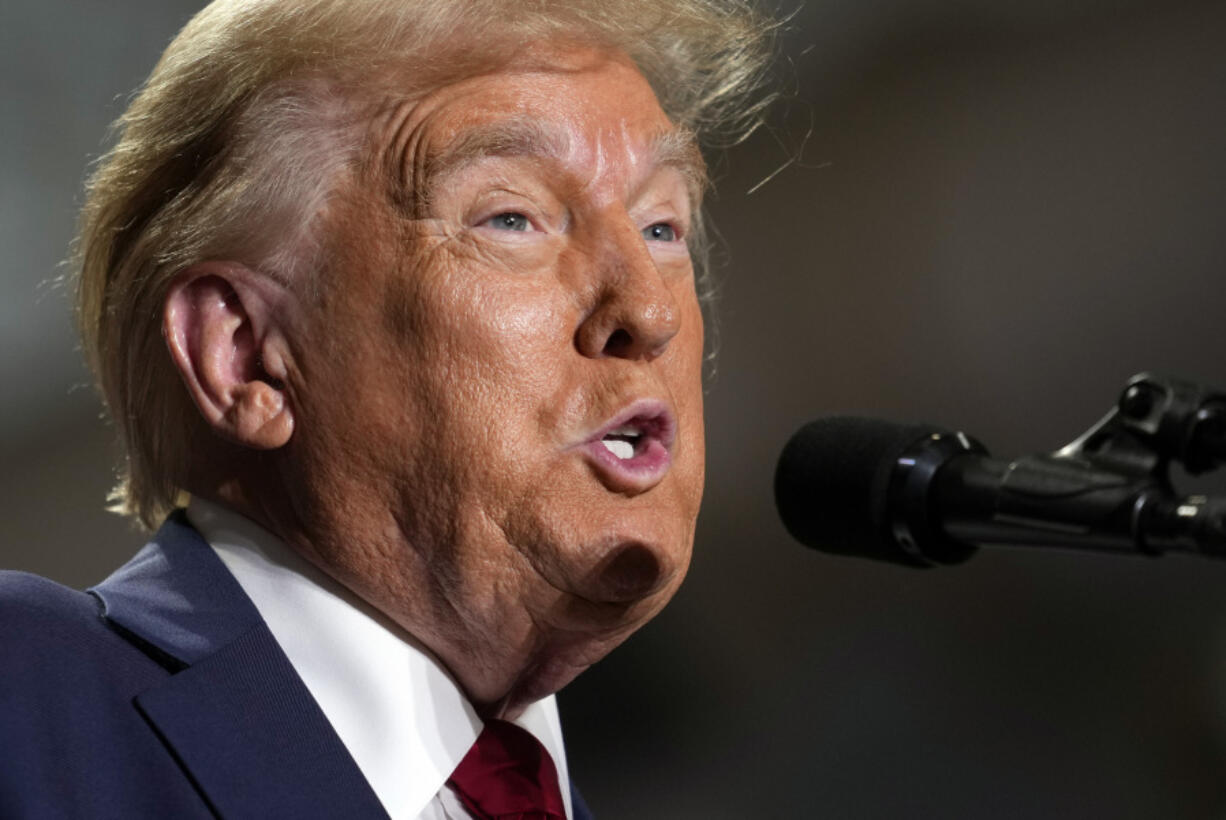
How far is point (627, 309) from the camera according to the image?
1513 millimetres

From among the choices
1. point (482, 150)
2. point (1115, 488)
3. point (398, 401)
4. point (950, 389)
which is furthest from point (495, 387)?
point (950, 389)

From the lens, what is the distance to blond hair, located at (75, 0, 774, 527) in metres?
1.57

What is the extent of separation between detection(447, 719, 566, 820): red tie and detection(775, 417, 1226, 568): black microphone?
0.44m

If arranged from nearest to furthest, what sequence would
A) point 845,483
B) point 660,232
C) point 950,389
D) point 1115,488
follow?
point 1115,488 → point 845,483 → point 660,232 → point 950,389

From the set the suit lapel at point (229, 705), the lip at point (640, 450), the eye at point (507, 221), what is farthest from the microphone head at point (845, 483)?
the suit lapel at point (229, 705)

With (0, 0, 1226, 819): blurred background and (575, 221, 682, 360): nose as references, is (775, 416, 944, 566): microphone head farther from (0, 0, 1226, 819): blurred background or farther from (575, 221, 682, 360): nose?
(0, 0, 1226, 819): blurred background

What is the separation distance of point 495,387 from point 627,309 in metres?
0.16

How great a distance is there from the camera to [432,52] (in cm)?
→ 156

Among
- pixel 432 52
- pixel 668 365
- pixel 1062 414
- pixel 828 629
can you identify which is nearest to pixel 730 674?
pixel 828 629

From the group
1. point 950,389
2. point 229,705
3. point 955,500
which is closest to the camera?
point 955,500

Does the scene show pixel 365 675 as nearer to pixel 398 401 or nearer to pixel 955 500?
pixel 398 401

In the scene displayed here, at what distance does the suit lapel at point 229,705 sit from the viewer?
1354mm

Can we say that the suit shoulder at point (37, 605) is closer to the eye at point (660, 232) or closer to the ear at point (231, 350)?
the ear at point (231, 350)

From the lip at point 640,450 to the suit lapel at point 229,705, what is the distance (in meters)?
0.37
